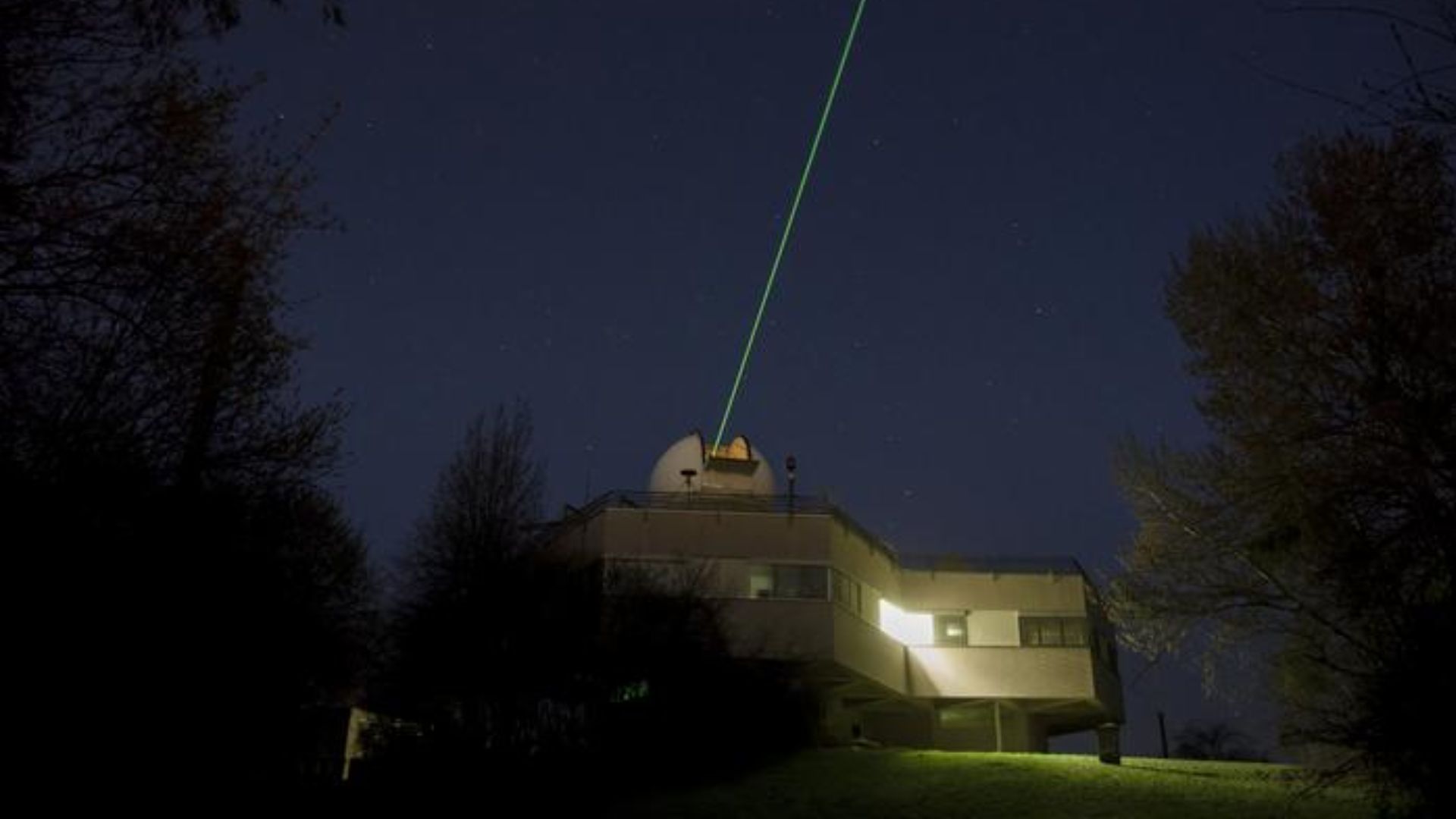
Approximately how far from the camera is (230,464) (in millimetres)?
11391

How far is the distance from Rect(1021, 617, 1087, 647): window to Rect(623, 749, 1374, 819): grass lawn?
37.3 feet

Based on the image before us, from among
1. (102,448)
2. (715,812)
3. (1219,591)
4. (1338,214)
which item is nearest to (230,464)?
(102,448)

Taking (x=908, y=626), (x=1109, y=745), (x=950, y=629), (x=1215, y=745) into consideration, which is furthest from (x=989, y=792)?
(x=1215, y=745)

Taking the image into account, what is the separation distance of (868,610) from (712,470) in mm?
6925

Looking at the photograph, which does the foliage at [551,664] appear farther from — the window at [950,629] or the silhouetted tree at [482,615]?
the window at [950,629]

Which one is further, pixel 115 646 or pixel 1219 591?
pixel 1219 591

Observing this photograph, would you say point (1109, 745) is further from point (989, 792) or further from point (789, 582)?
point (789, 582)

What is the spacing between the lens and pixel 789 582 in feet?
110

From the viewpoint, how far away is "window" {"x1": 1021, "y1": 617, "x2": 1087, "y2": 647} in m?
39.4

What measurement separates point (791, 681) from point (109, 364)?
85.0 feet

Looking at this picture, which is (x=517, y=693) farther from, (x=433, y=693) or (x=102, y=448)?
(x=102, y=448)

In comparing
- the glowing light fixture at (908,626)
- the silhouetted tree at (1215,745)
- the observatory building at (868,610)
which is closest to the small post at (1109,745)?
the observatory building at (868,610)

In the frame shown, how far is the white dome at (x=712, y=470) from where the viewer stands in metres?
38.4

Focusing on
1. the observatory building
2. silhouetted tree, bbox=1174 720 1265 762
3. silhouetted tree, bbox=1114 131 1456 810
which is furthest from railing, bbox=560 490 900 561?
silhouetted tree, bbox=1174 720 1265 762
